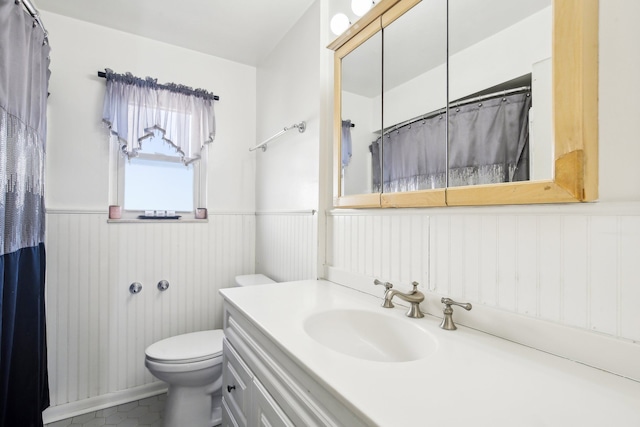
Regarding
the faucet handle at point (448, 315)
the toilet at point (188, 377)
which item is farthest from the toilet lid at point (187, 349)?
the faucet handle at point (448, 315)

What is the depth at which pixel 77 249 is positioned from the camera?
179cm

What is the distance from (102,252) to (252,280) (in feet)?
3.13

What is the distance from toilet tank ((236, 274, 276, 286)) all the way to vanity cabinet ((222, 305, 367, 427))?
0.69m

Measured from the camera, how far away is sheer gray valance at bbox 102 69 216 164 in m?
1.86

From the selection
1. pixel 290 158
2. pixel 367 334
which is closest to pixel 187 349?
pixel 367 334

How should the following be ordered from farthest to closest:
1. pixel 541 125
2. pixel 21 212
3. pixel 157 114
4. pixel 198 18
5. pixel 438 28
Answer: pixel 157 114
pixel 198 18
pixel 21 212
pixel 438 28
pixel 541 125

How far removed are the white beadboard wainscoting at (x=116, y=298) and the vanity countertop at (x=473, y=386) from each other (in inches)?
59.2

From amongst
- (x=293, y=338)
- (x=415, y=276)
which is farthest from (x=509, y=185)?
(x=293, y=338)

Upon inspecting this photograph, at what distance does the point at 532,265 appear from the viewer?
75 cm

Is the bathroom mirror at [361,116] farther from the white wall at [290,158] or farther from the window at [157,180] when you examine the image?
the window at [157,180]

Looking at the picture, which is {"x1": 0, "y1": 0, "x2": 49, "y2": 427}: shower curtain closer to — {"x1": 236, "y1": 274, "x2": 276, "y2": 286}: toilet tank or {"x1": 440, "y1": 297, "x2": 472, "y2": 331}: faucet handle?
{"x1": 236, "y1": 274, "x2": 276, "y2": 286}: toilet tank

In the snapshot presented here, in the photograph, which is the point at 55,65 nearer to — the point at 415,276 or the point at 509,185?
the point at 415,276

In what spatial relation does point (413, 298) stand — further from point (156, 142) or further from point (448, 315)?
point (156, 142)

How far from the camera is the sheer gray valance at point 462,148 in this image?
790 millimetres
